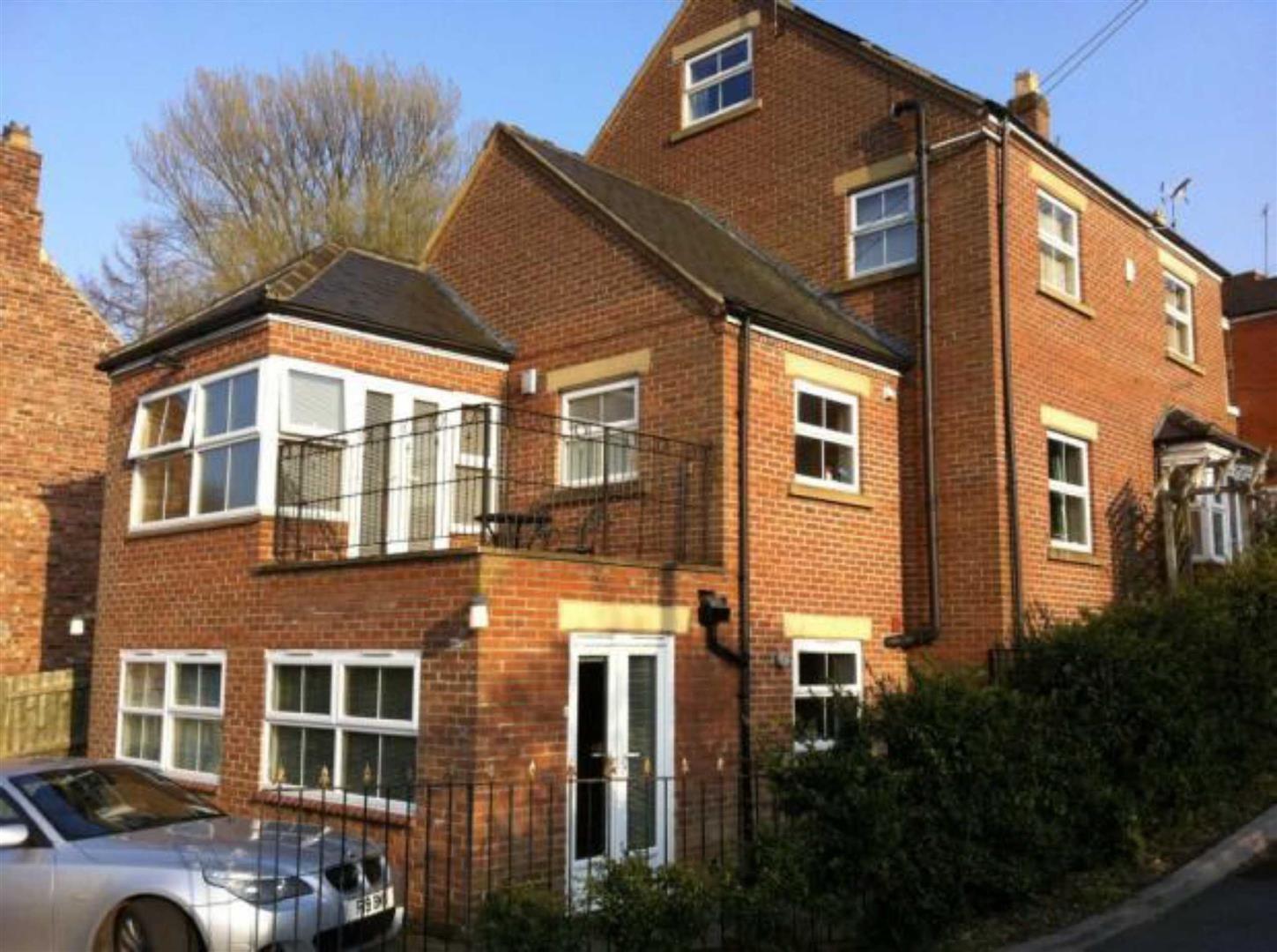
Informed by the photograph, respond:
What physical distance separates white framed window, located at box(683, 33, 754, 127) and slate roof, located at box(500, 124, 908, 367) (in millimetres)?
1579

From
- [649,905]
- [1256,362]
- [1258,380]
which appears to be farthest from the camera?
[1256,362]

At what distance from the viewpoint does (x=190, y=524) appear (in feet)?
38.3

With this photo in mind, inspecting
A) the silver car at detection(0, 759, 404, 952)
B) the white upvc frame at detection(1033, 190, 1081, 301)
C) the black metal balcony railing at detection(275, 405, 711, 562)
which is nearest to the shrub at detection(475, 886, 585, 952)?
the silver car at detection(0, 759, 404, 952)

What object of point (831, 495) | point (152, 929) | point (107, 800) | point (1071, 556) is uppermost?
point (831, 495)

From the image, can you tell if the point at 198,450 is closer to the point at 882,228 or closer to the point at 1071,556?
the point at 882,228

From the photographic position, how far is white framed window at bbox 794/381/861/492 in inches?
465

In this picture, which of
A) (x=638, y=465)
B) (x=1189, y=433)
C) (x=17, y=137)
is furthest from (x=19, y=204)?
(x=1189, y=433)

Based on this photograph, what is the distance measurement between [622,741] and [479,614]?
1.94 meters

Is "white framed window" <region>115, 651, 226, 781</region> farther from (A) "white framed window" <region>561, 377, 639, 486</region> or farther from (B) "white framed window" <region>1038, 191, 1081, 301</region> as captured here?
→ (B) "white framed window" <region>1038, 191, 1081, 301</region>

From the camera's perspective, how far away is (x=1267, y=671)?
33.4ft

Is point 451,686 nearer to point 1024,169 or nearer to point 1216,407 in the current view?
point 1024,169

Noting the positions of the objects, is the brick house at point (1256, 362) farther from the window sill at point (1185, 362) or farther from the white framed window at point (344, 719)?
the white framed window at point (344, 719)

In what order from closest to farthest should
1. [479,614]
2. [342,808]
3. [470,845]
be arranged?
[470,845], [342,808], [479,614]

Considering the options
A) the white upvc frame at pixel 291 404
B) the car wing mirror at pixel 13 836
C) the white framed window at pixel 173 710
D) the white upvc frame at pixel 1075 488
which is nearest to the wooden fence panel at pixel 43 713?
the white framed window at pixel 173 710
